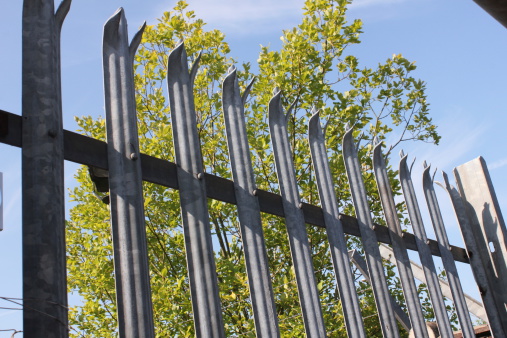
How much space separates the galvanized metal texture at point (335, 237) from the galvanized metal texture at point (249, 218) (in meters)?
0.59

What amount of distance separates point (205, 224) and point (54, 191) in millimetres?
666

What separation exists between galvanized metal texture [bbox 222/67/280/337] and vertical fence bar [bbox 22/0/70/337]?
35.2 inches

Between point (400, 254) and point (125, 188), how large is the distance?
219 cm

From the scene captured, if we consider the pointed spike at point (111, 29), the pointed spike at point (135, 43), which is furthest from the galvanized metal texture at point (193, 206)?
the pointed spike at point (111, 29)

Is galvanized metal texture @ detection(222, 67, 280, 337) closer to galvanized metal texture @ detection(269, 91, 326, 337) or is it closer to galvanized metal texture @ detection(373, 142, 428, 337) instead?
galvanized metal texture @ detection(269, 91, 326, 337)

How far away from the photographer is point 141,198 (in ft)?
7.20

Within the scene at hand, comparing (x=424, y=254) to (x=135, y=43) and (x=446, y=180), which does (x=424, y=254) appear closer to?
(x=446, y=180)

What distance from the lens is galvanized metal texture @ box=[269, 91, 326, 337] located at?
2.83 m

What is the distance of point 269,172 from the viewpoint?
805cm

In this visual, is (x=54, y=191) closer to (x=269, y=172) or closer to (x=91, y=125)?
(x=269, y=172)

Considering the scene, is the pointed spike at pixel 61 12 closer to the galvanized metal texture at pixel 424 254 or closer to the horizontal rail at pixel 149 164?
the horizontal rail at pixel 149 164

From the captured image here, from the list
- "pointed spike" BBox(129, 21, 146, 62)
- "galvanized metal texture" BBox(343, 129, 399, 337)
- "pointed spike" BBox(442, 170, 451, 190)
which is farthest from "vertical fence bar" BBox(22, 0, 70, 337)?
"pointed spike" BBox(442, 170, 451, 190)

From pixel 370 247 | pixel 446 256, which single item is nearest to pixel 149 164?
pixel 370 247

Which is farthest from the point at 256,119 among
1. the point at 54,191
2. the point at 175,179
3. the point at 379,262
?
the point at 54,191
